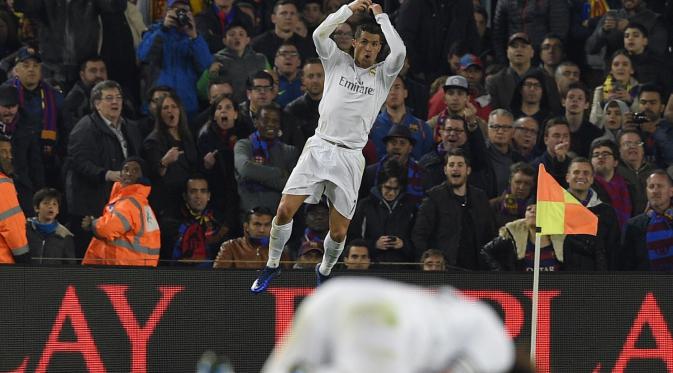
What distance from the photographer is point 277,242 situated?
1046 centimetres

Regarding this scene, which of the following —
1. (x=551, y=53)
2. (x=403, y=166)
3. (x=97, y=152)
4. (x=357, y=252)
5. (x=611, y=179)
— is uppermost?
(x=551, y=53)

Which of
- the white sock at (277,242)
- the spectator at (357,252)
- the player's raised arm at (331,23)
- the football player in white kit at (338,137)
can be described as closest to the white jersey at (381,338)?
the player's raised arm at (331,23)

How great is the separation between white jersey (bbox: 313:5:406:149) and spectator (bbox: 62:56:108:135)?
3925mm

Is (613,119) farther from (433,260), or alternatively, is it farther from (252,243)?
(252,243)

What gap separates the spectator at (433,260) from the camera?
11359 mm

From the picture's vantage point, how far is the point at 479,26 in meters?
16.1

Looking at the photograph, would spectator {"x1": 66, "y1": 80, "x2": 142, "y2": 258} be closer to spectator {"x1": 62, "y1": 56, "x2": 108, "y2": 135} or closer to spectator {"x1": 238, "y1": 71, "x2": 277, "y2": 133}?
spectator {"x1": 62, "y1": 56, "x2": 108, "y2": 135}

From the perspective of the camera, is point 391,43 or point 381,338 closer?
point 381,338

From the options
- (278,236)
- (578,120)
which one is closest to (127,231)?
(278,236)

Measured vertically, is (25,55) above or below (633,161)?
above

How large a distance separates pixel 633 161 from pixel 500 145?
1279mm

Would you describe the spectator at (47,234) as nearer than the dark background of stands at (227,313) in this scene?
No

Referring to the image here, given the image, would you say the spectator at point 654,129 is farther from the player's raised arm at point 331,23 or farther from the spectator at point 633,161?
the player's raised arm at point 331,23

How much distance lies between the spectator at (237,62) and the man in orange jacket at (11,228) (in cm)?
374
